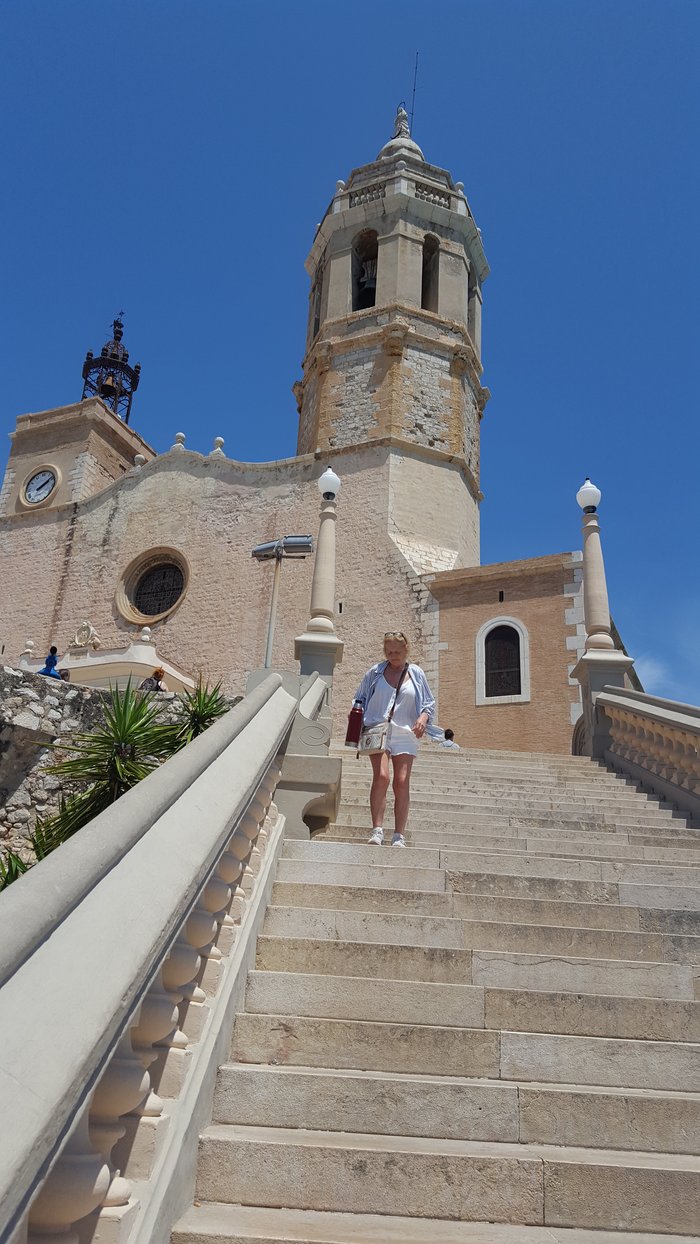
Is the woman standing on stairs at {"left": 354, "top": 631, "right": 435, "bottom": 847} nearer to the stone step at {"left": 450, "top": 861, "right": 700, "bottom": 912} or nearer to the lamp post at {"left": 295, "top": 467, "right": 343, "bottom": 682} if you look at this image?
the stone step at {"left": 450, "top": 861, "right": 700, "bottom": 912}

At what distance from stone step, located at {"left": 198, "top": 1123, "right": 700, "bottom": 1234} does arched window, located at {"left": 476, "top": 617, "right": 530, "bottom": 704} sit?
46.2 ft

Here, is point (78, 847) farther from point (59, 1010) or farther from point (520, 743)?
point (520, 743)

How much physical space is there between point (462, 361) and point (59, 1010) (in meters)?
22.0

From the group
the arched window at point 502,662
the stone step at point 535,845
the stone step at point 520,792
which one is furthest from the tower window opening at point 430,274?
the stone step at point 535,845

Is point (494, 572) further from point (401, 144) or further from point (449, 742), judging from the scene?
point (401, 144)

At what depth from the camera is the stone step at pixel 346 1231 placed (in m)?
2.16

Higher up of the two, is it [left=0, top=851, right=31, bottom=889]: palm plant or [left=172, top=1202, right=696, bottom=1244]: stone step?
[left=0, top=851, right=31, bottom=889]: palm plant

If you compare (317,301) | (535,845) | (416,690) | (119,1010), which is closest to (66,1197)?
(119,1010)

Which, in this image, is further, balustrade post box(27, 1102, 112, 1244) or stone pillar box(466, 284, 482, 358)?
stone pillar box(466, 284, 482, 358)

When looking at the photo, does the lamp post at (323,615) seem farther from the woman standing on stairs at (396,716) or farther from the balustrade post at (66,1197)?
the balustrade post at (66,1197)

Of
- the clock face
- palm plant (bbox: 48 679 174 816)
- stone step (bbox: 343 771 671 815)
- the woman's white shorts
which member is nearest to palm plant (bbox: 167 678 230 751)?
palm plant (bbox: 48 679 174 816)

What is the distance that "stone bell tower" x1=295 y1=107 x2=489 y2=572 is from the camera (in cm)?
2041

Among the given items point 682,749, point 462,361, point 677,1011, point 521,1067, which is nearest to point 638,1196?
point 521,1067

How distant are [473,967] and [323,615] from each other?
6.82 m
